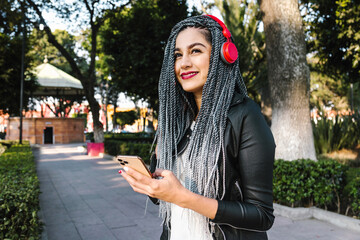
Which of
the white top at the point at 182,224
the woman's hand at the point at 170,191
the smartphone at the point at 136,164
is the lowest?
the white top at the point at 182,224

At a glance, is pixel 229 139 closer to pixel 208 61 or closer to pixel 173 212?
pixel 208 61

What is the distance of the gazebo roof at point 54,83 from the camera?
2585 cm

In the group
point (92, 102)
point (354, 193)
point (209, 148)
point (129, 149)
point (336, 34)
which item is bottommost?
point (354, 193)

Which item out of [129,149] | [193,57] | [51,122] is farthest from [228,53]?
[51,122]

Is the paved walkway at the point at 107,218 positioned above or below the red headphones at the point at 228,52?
below

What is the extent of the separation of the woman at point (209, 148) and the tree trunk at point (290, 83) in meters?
4.95

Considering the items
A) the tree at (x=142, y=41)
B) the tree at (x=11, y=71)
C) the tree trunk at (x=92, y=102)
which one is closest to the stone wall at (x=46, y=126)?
the tree at (x=11, y=71)

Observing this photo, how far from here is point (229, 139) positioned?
4.18ft

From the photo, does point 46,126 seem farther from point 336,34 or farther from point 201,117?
point 201,117

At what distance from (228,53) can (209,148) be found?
0.45 metres

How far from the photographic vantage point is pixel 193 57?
1466mm

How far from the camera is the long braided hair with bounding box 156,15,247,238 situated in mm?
1325

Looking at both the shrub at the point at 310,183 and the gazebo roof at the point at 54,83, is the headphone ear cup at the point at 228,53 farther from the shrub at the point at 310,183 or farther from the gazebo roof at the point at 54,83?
the gazebo roof at the point at 54,83

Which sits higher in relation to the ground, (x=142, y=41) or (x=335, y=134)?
(x=142, y=41)
